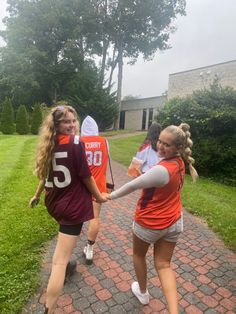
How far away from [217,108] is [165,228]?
929 cm

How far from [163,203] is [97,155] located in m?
1.38

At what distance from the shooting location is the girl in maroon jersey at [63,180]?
2.43 meters

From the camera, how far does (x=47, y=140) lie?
7.97 ft

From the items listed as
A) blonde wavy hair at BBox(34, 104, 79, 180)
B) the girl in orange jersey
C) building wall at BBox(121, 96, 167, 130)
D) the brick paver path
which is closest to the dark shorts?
blonde wavy hair at BBox(34, 104, 79, 180)

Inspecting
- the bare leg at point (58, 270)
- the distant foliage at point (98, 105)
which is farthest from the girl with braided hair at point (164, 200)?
the distant foliage at point (98, 105)

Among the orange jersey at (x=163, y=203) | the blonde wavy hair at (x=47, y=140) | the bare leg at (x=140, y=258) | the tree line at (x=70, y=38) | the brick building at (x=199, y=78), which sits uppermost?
the tree line at (x=70, y=38)

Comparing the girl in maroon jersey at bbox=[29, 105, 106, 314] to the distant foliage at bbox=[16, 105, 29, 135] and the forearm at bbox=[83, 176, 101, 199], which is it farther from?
the distant foliage at bbox=[16, 105, 29, 135]

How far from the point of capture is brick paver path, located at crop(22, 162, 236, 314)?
300 cm

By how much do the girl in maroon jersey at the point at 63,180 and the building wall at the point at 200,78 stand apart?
17678 millimetres

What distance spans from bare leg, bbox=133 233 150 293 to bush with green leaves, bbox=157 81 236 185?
328 inches

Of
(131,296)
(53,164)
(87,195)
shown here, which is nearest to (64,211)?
(87,195)

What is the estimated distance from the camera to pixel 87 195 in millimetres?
2590

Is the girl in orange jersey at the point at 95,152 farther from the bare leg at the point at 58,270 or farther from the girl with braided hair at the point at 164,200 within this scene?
the bare leg at the point at 58,270

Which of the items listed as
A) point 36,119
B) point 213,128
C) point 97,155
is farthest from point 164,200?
point 36,119
